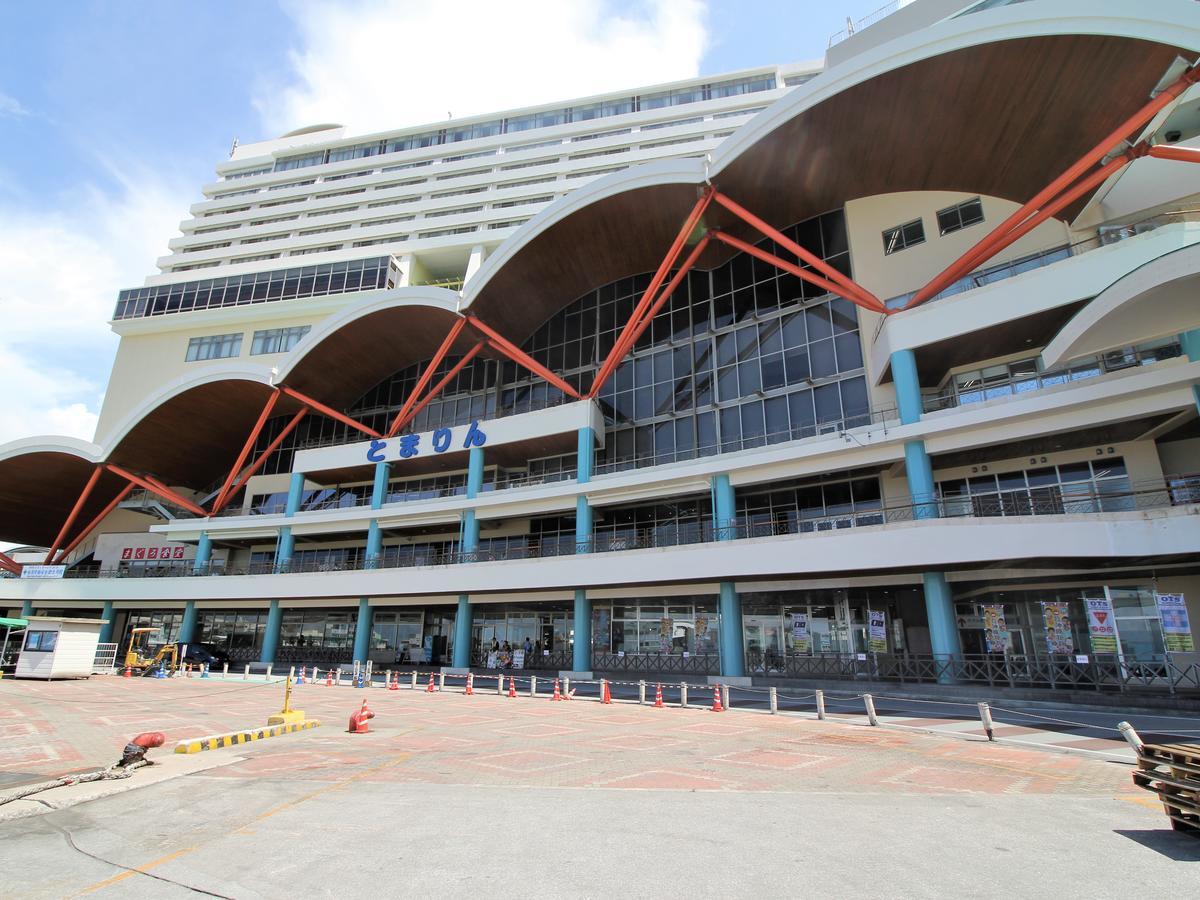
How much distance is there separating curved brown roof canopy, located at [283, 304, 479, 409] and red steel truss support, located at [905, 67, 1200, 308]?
24.9 meters

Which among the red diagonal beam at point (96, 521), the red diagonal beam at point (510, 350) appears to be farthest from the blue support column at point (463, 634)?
the red diagonal beam at point (96, 521)

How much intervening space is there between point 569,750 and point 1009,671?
14859mm

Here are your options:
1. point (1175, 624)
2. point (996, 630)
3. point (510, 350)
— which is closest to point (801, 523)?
point (996, 630)

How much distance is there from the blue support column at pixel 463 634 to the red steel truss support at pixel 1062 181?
24466 mm

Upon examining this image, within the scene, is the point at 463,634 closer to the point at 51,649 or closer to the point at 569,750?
the point at 51,649

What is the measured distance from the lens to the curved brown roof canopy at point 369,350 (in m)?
39.2

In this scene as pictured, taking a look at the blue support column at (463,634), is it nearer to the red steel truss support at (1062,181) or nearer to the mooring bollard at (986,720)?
the red steel truss support at (1062,181)

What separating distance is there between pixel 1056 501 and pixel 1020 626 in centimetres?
533

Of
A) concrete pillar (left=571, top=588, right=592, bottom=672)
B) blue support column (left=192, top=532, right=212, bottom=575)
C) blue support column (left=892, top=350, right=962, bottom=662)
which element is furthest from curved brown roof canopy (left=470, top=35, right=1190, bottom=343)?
blue support column (left=192, top=532, right=212, bottom=575)

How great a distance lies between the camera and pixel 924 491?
908 inches

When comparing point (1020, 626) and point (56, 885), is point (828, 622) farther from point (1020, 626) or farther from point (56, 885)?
point (56, 885)

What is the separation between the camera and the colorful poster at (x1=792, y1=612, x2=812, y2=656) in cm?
2673

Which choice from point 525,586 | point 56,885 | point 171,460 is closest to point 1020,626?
point 525,586

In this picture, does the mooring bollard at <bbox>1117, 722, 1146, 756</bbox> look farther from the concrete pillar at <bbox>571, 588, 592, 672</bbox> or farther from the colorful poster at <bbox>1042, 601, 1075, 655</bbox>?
the concrete pillar at <bbox>571, 588, 592, 672</bbox>
